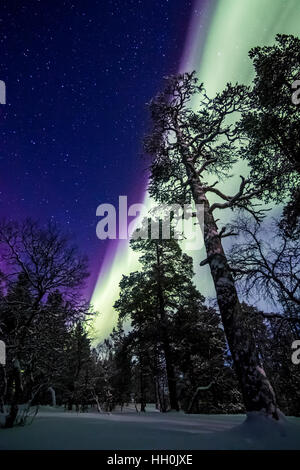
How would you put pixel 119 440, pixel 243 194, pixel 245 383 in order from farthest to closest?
pixel 243 194
pixel 245 383
pixel 119 440

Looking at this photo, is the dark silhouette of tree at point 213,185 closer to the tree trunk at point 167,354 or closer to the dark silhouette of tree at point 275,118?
the dark silhouette of tree at point 275,118

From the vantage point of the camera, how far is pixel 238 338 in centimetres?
416

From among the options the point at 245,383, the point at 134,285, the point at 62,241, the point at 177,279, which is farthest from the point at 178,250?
the point at 245,383

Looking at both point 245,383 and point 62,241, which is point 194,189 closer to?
point 245,383

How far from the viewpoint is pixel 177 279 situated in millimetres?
14344

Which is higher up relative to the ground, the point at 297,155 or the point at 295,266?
the point at 297,155

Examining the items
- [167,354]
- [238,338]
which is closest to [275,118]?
[238,338]

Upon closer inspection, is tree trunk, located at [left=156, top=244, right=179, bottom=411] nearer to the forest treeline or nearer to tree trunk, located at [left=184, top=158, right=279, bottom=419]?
the forest treeline

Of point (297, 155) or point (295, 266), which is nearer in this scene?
point (297, 155)

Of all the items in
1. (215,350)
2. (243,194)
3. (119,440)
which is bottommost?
(215,350)

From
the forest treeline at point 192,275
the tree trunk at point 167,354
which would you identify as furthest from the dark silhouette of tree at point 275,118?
the tree trunk at point 167,354

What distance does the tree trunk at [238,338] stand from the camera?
3584 mm
